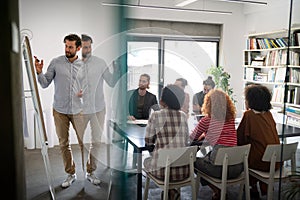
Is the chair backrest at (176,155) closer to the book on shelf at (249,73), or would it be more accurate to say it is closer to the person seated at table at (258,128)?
the person seated at table at (258,128)

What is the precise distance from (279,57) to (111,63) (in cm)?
398

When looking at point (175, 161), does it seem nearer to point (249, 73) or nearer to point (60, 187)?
point (60, 187)

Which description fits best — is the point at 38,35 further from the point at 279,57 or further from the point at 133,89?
the point at 279,57

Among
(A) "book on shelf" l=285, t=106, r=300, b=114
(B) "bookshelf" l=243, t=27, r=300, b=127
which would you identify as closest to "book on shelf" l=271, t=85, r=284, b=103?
(B) "bookshelf" l=243, t=27, r=300, b=127

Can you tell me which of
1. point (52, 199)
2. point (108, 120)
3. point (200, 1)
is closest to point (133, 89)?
point (108, 120)

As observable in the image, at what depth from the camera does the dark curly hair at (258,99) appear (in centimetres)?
232

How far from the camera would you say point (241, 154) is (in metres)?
2.06

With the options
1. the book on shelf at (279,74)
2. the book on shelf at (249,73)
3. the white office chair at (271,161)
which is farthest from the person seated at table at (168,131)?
the book on shelf at (249,73)

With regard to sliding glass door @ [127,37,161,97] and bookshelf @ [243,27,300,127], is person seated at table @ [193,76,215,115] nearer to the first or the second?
sliding glass door @ [127,37,161,97]

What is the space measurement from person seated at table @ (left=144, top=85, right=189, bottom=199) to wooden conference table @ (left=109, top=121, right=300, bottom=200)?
0.07m

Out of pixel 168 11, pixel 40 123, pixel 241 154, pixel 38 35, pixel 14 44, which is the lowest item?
pixel 241 154

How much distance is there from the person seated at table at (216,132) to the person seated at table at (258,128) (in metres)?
0.18

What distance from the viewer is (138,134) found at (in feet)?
5.22

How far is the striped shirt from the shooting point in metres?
2.00
